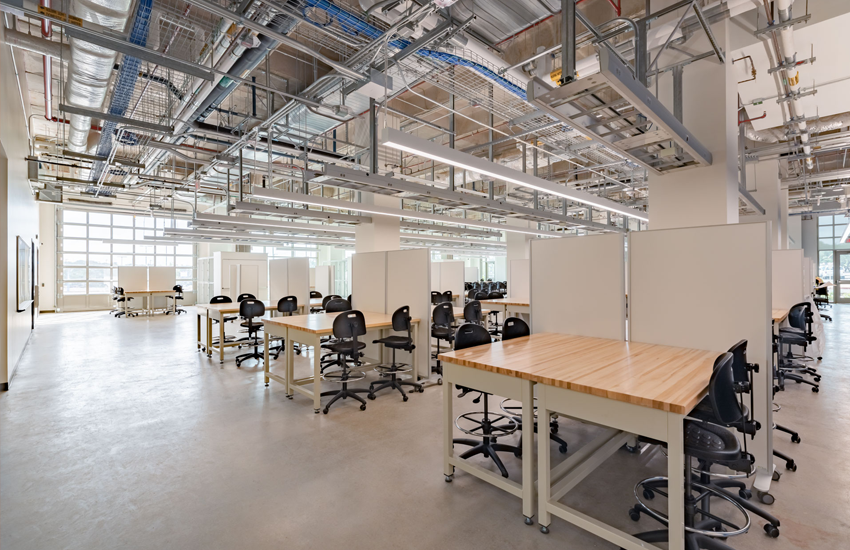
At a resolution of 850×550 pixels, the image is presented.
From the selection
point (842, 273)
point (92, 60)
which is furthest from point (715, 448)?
point (842, 273)

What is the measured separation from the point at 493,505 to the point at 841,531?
1.73 metres

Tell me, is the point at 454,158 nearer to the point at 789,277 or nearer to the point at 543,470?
the point at 543,470

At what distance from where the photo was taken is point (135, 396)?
166 inches

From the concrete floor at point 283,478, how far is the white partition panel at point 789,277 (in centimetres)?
126

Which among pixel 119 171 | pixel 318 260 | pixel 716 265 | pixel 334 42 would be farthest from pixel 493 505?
pixel 318 260

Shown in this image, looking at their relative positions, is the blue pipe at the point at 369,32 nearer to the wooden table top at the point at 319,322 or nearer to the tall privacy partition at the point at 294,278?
the wooden table top at the point at 319,322

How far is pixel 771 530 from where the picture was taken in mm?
1891

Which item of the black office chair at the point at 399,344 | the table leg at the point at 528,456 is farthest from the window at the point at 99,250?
the table leg at the point at 528,456

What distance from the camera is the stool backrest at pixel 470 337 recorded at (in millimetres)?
3002

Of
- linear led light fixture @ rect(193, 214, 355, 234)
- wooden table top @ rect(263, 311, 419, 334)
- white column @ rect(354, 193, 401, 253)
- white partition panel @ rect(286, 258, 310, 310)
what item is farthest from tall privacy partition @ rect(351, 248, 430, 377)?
linear led light fixture @ rect(193, 214, 355, 234)

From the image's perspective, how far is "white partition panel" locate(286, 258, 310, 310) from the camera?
757 cm

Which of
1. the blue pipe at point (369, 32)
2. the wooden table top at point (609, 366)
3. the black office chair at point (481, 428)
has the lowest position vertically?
the black office chair at point (481, 428)

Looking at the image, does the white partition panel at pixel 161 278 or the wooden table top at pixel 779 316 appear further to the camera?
the white partition panel at pixel 161 278

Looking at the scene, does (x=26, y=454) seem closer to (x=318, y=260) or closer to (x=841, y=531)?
(x=841, y=531)
